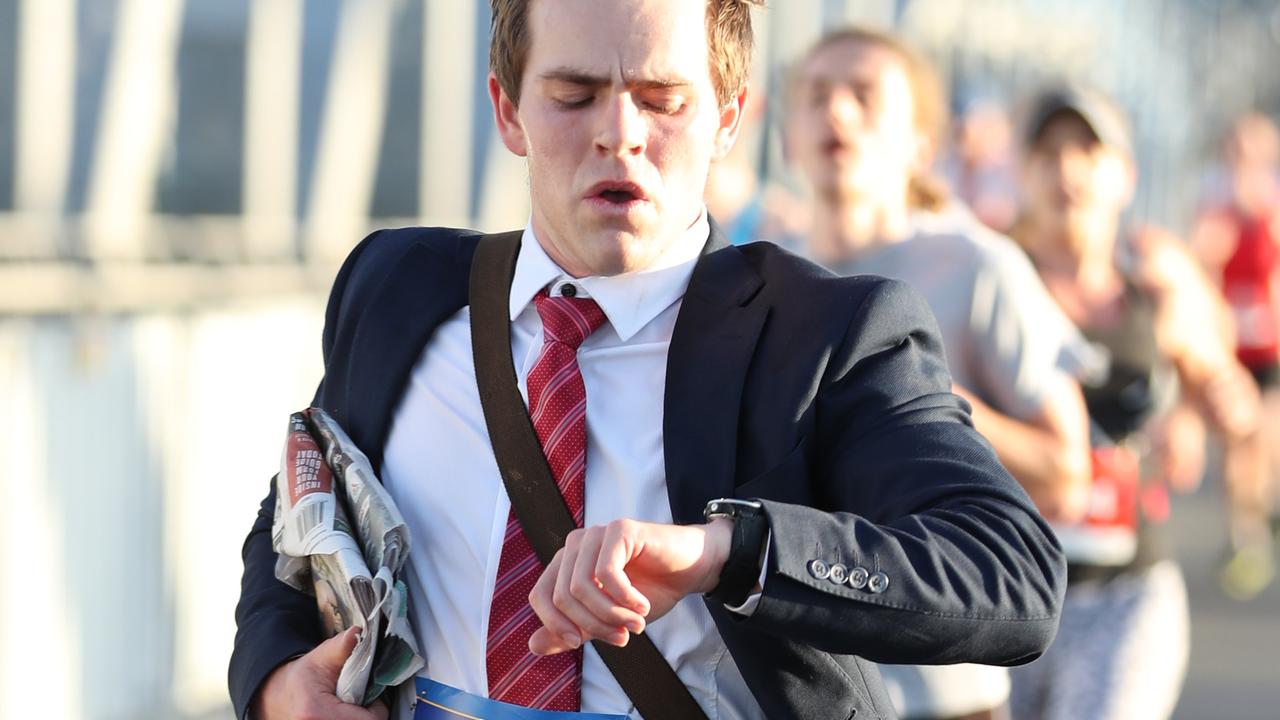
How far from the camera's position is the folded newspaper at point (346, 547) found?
2.66 m

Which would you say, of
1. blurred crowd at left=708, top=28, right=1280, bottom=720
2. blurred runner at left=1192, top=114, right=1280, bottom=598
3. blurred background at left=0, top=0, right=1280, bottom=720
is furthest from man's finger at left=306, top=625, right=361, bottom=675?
blurred runner at left=1192, top=114, right=1280, bottom=598

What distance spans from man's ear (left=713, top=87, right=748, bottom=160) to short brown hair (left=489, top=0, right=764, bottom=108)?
0.02 meters

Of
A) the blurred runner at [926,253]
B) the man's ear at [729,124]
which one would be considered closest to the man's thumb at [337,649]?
the man's ear at [729,124]

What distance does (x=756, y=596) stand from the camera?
7.79 ft

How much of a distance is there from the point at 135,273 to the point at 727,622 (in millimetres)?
4863

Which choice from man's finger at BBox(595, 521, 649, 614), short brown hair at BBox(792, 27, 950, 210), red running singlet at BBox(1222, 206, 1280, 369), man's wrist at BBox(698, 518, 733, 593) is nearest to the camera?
man's finger at BBox(595, 521, 649, 614)

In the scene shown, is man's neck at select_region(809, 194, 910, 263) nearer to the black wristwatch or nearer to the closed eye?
the closed eye

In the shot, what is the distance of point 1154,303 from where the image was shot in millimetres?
A: 6312

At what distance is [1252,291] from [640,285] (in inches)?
469

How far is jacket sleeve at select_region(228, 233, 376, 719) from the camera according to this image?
9.14 ft

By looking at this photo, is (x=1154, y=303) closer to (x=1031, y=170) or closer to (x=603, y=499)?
(x=1031, y=170)

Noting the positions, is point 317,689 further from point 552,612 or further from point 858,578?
point 858,578

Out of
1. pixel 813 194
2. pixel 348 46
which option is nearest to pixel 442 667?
pixel 813 194

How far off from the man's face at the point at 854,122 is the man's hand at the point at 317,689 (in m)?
2.67
